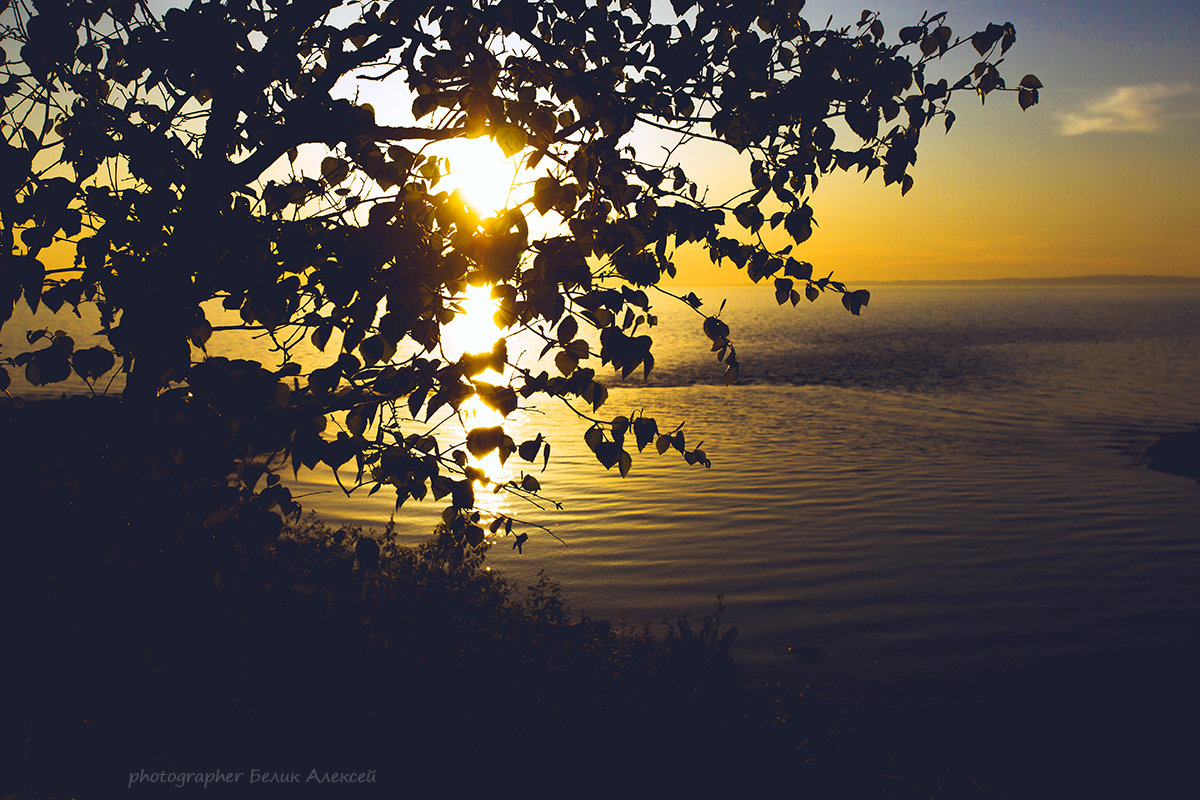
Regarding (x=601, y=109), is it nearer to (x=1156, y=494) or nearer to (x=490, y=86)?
(x=490, y=86)

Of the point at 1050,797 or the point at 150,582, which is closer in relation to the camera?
the point at 150,582

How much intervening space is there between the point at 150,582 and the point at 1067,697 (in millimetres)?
9196

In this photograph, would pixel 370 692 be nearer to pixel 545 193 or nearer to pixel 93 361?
pixel 93 361

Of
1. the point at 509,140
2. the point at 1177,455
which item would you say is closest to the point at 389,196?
the point at 509,140

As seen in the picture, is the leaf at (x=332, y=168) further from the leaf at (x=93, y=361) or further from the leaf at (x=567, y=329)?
the leaf at (x=567, y=329)

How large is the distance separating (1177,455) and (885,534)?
1248 centimetres

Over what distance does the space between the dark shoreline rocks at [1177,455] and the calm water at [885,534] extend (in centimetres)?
56

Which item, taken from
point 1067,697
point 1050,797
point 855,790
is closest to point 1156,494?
point 1067,697

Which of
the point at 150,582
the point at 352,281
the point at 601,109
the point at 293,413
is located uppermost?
the point at 601,109

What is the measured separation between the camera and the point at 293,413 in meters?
2.31

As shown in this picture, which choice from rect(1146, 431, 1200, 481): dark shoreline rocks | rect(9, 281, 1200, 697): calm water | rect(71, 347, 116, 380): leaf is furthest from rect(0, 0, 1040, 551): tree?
rect(1146, 431, 1200, 481): dark shoreline rocks

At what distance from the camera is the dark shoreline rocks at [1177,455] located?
18.9 meters

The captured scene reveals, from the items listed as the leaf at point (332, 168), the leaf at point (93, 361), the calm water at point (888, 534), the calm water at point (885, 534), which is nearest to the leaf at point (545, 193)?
the leaf at point (332, 168)

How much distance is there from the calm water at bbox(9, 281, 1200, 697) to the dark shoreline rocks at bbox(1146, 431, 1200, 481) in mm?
562
